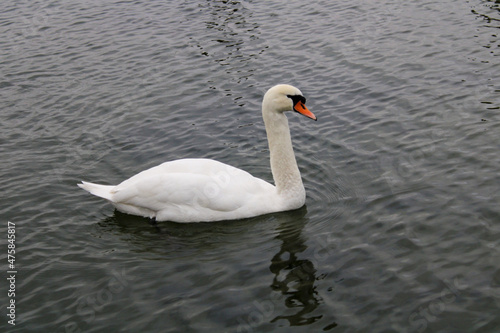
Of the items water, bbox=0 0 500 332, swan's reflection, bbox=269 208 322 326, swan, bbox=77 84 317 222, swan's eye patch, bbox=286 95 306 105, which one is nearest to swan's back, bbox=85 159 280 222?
swan, bbox=77 84 317 222

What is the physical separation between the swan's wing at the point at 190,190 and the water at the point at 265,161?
0.30 meters

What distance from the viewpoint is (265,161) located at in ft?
35.3

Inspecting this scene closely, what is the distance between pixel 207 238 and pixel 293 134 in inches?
143

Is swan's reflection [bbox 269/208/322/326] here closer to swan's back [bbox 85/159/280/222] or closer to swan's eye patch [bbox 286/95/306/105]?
swan's back [bbox 85/159/280/222]

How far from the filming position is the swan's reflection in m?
6.90

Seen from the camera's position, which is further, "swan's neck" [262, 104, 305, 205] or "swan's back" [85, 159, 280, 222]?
"swan's neck" [262, 104, 305, 205]

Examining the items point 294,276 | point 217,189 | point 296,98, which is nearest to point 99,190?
point 217,189

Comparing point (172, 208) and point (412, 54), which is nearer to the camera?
point (172, 208)

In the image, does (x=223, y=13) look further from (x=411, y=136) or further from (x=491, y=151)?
(x=491, y=151)

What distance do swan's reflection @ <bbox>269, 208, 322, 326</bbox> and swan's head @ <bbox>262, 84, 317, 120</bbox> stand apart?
160 cm

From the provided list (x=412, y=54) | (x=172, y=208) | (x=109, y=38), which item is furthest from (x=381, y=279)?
(x=109, y=38)

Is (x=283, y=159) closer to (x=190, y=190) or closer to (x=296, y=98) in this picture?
(x=296, y=98)

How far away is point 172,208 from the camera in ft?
29.5

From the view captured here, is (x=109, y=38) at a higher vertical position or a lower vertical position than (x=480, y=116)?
higher
